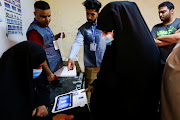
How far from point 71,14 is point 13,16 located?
1.41m

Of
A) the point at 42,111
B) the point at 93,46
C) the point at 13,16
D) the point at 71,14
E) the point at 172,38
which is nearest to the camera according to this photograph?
the point at 42,111

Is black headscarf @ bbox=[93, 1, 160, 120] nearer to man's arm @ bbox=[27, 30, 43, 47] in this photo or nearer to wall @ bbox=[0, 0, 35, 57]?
man's arm @ bbox=[27, 30, 43, 47]

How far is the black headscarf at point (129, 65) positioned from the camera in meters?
0.72

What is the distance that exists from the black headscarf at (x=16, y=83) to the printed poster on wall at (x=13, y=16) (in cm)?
82

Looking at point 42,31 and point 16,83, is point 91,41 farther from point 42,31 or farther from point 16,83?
point 16,83

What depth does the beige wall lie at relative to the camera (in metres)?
2.69

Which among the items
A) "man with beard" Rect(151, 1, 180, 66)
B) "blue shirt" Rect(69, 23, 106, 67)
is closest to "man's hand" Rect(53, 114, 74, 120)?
"blue shirt" Rect(69, 23, 106, 67)

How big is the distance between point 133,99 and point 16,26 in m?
1.63

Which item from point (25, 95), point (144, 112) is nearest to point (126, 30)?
point (144, 112)

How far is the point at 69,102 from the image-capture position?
90 centimetres

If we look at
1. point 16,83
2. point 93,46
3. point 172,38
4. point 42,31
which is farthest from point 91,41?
point 16,83

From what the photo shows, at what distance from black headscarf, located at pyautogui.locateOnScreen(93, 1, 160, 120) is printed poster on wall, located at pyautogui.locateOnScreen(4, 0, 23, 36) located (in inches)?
46.1

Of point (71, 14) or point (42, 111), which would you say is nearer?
point (42, 111)

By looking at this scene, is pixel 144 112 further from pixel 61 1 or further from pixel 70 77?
pixel 61 1
